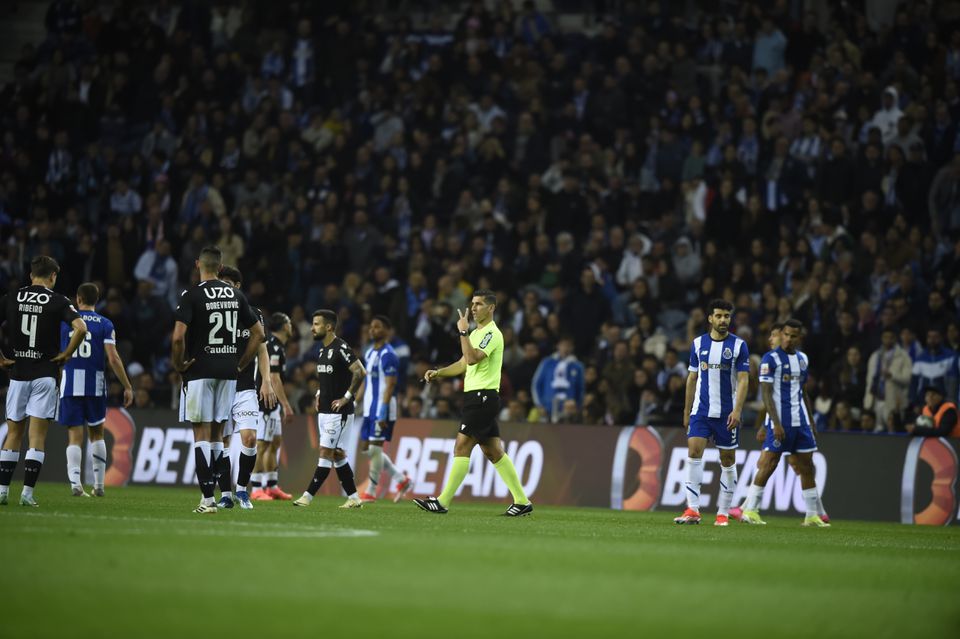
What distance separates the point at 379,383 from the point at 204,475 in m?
6.04

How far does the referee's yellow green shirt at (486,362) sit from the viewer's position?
17016 millimetres

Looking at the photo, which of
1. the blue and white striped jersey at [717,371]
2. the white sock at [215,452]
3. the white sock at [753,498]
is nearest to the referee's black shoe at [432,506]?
the white sock at [215,452]

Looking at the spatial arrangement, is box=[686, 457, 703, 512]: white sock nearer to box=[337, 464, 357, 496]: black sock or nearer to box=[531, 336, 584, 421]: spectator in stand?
box=[337, 464, 357, 496]: black sock

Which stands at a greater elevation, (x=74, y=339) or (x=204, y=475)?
(x=74, y=339)

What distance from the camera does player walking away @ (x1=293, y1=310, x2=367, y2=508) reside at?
19.0 meters

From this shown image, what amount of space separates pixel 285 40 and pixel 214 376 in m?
20.1

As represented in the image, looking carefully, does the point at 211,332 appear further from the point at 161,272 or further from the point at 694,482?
the point at 161,272

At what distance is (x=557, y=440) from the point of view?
23953 millimetres

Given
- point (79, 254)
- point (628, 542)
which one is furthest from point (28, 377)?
point (79, 254)

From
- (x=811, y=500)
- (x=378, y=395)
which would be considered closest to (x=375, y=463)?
(x=378, y=395)

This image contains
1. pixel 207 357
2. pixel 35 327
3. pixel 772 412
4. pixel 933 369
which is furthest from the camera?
pixel 933 369

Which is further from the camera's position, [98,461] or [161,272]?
[161,272]

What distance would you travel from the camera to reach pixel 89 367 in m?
20.1

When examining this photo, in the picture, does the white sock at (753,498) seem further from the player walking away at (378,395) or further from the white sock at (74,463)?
the white sock at (74,463)
